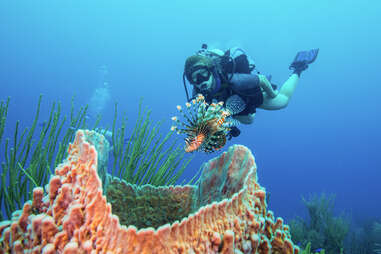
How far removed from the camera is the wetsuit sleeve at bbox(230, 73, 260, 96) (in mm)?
4316

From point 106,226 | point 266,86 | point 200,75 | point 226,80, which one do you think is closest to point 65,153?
point 106,226

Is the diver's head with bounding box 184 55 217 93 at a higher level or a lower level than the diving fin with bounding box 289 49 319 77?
lower

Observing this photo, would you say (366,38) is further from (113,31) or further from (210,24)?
(113,31)

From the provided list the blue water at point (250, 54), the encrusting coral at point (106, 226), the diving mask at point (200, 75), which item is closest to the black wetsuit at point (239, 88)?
the diving mask at point (200, 75)

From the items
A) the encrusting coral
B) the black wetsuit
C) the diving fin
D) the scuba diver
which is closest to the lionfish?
the scuba diver

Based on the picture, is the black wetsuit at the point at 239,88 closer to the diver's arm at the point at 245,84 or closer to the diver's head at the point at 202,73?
the diver's arm at the point at 245,84

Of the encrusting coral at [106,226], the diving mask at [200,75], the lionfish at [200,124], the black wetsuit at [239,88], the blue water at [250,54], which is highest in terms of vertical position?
the blue water at [250,54]

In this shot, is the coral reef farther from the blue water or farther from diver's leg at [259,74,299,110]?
the blue water

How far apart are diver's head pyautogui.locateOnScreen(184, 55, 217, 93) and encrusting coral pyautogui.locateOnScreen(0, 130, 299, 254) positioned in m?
2.64

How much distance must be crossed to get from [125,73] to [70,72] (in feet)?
61.2

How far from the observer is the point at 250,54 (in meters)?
79.8

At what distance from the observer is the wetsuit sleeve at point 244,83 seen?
432cm

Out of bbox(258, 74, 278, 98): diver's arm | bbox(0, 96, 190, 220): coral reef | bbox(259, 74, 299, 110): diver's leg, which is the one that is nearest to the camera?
bbox(0, 96, 190, 220): coral reef

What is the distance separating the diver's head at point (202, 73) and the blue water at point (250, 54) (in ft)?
230
